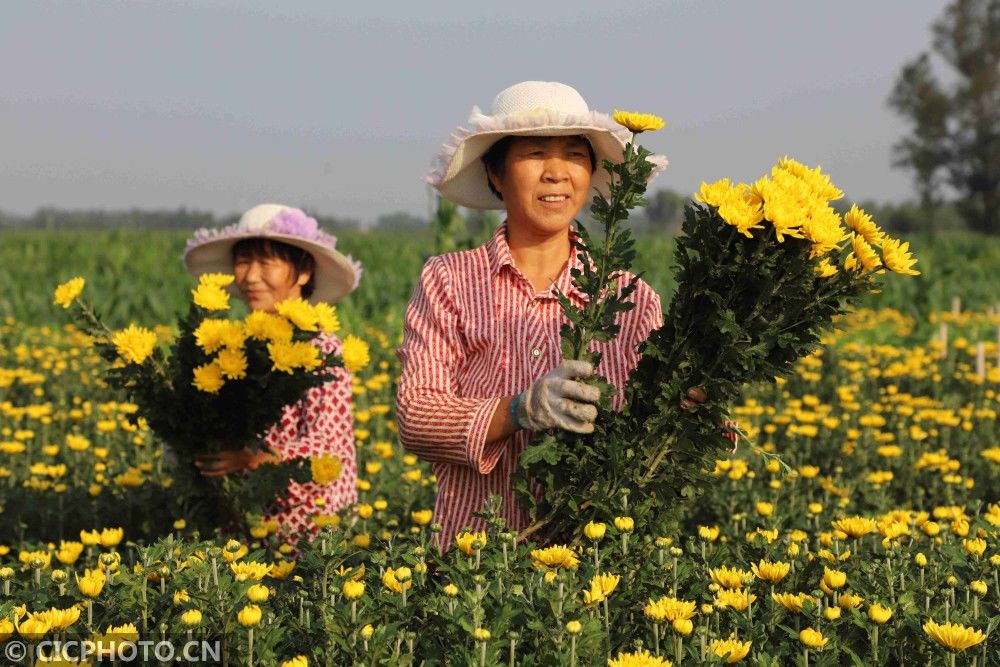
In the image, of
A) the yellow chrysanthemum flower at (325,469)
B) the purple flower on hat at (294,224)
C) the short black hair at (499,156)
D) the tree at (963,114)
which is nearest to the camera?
the short black hair at (499,156)

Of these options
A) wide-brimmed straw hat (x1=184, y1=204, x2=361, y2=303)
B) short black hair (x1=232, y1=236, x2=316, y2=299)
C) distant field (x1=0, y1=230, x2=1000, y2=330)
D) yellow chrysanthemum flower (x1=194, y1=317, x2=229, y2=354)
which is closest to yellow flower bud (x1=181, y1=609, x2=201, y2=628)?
yellow chrysanthemum flower (x1=194, y1=317, x2=229, y2=354)

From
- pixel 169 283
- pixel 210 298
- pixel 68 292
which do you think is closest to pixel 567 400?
pixel 210 298

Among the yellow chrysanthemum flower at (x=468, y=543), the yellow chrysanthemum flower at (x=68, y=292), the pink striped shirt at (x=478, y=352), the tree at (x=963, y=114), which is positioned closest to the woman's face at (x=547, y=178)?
the pink striped shirt at (x=478, y=352)

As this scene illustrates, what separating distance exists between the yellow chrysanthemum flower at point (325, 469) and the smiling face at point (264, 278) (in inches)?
30.7

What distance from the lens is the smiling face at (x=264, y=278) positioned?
3811 mm

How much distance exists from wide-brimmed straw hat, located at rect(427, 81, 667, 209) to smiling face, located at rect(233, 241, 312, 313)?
1279mm

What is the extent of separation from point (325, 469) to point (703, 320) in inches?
63.2

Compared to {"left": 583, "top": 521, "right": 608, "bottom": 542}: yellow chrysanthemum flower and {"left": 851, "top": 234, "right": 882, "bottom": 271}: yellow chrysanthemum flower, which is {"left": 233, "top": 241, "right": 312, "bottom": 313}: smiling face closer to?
{"left": 583, "top": 521, "right": 608, "bottom": 542}: yellow chrysanthemum flower

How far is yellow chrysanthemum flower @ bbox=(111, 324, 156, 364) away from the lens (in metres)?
3.12

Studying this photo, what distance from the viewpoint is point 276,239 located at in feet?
12.7

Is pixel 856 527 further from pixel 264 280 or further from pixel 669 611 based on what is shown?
pixel 264 280

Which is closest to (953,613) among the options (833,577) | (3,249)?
(833,577)

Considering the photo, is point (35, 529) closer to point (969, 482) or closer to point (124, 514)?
point (124, 514)

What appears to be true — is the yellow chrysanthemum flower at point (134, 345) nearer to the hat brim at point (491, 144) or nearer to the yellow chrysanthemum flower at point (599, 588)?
the hat brim at point (491, 144)
